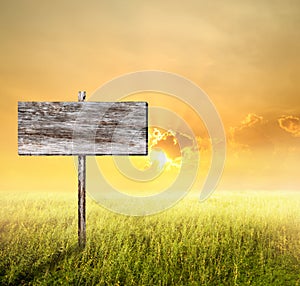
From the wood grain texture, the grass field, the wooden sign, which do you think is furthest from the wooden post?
the wood grain texture

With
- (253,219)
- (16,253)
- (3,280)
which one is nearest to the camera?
(3,280)

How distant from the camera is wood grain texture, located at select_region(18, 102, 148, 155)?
11.4 m

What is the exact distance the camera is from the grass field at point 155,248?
954cm

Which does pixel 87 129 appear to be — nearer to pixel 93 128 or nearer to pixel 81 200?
pixel 93 128

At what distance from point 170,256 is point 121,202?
8.12 meters

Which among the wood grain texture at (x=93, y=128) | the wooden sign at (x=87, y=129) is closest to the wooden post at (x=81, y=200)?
the wooden sign at (x=87, y=129)

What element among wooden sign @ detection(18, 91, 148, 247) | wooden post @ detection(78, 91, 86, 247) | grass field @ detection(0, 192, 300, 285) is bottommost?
grass field @ detection(0, 192, 300, 285)

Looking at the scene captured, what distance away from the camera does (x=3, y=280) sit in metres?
9.38

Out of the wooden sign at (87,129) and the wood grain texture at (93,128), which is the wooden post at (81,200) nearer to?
the wooden sign at (87,129)

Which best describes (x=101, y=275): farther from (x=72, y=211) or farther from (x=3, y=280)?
(x=72, y=211)

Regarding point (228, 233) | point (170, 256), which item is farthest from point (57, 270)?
point (228, 233)

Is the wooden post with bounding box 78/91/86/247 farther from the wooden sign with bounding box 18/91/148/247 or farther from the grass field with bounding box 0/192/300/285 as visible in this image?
the grass field with bounding box 0/192/300/285

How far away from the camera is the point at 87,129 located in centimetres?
1144

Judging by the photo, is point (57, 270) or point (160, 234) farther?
point (160, 234)
